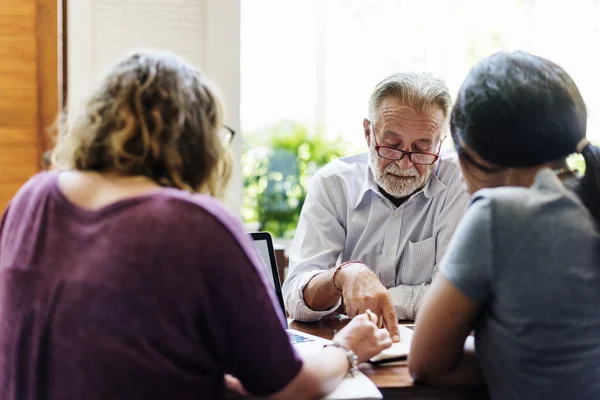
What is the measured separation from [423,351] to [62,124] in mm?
790

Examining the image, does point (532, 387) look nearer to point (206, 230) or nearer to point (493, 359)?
point (493, 359)

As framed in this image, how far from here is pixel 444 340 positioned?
1191 mm

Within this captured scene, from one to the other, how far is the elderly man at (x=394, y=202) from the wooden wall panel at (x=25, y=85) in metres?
0.86

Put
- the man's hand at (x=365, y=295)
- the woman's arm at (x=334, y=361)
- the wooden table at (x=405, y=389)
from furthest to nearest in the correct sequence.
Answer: the man's hand at (x=365, y=295) < the wooden table at (x=405, y=389) < the woman's arm at (x=334, y=361)

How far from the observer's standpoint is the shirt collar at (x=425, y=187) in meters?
2.07

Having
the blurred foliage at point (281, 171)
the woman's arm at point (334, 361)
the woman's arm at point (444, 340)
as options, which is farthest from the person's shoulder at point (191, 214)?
the blurred foliage at point (281, 171)

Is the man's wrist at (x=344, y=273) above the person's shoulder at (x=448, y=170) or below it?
below

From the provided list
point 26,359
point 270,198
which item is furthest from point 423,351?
point 270,198

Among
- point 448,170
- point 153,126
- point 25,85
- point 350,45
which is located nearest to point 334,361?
point 153,126

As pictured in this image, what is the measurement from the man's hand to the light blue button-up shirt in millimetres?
A: 209

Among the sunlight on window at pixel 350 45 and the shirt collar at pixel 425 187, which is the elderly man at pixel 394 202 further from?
the sunlight on window at pixel 350 45

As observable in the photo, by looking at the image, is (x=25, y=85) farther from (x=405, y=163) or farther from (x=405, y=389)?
(x=405, y=389)

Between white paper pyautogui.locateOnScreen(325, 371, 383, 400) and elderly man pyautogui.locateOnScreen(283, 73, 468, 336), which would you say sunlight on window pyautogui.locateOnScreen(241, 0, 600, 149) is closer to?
elderly man pyautogui.locateOnScreen(283, 73, 468, 336)

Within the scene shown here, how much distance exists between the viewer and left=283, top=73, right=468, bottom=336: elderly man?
1975 millimetres
